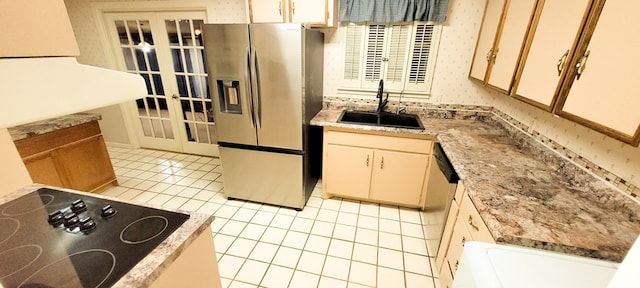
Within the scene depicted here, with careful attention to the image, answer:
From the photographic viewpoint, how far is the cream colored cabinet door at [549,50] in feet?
3.66

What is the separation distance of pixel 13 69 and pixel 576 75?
176 centimetres

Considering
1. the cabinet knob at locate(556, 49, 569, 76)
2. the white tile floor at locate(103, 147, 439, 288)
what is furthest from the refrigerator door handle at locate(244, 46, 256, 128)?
the cabinet knob at locate(556, 49, 569, 76)

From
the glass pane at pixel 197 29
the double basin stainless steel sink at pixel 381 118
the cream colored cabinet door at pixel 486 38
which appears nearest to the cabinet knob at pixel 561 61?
the cream colored cabinet door at pixel 486 38

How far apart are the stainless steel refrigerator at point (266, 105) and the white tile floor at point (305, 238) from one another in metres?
0.24

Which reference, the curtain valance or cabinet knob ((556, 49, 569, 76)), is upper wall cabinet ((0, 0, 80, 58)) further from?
the curtain valance

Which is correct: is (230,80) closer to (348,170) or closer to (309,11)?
(309,11)

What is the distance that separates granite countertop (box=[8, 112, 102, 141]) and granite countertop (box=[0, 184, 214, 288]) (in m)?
1.46

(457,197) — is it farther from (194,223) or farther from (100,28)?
(100,28)

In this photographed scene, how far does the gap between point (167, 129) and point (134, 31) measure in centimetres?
133

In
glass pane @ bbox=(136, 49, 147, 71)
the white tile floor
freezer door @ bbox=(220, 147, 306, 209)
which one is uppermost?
glass pane @ bbox=(136, 49, 147, 71)

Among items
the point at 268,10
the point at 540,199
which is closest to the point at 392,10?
the point at 268,10

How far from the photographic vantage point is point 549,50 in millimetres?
1256

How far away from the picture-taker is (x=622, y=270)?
43cm

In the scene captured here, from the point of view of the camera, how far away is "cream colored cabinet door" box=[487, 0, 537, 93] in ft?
4.95
